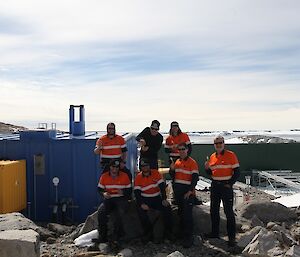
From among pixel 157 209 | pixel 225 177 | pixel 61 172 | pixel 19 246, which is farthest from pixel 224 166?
pixel 61 172

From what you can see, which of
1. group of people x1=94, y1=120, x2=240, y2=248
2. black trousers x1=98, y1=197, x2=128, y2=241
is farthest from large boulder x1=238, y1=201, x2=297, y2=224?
black trousers x1=98, y1=197, x2=128, y2=241

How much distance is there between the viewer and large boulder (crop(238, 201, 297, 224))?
419 inches

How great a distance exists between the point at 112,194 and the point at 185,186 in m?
1.31

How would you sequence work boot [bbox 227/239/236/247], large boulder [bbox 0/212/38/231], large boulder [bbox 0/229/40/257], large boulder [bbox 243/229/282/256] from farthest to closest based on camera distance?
large boulder [bbox 0/212/38/231] → work boot [bbox 227/239/236/247] → large boulder [bbox 243/229/282/256] → large boulder [bbox 0/229/40/257]

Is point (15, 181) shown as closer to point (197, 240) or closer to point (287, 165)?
point (197, 240)

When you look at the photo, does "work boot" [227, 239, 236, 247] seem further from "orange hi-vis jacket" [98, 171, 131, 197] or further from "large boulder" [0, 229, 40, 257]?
"large boulder" [0, 229, 40, 257]

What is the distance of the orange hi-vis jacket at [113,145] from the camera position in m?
9.88

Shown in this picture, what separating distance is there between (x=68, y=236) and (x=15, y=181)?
2433 millimetres

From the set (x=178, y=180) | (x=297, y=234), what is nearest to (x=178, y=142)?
(x=178, y=180)

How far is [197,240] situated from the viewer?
893 centimetres

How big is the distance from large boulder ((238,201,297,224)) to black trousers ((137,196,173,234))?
89.3 inches

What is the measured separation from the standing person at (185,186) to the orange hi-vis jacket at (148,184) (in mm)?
333

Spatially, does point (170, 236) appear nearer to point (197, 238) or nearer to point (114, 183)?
point (197, 238)

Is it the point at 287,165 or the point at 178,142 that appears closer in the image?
the point at 178,142
